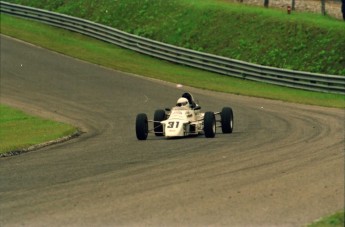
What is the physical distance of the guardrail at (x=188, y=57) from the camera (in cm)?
4484

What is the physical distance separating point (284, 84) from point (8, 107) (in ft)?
51.1

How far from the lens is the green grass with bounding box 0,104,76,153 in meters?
26.2

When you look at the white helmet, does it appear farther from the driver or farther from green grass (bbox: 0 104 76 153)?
green grass (bbox: 0 104 76 153)

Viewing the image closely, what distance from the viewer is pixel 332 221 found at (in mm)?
13320

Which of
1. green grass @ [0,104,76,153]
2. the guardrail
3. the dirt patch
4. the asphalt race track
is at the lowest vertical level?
green grass @ [0,104,76,153]

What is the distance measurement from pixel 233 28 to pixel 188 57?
12.6 ft

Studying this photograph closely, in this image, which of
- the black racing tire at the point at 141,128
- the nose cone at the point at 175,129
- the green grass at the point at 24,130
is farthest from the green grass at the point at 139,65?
the black racing tire at the point at 141,128

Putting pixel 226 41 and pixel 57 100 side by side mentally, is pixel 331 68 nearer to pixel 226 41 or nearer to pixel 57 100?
pixel 226 41

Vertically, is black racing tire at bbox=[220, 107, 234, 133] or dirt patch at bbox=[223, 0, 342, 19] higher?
dirt patch at bbox=[223, 0, 342, 19]

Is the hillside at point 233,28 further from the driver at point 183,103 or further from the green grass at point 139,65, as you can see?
the driver at point 183,103

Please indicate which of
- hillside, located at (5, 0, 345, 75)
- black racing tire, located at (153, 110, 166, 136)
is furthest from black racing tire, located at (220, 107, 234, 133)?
hillside, located at (5, 0, 345, 75)

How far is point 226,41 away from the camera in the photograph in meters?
53.1

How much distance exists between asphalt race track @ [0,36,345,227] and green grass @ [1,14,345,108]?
227 inches

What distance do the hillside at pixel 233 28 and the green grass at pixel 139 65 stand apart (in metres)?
2.62
